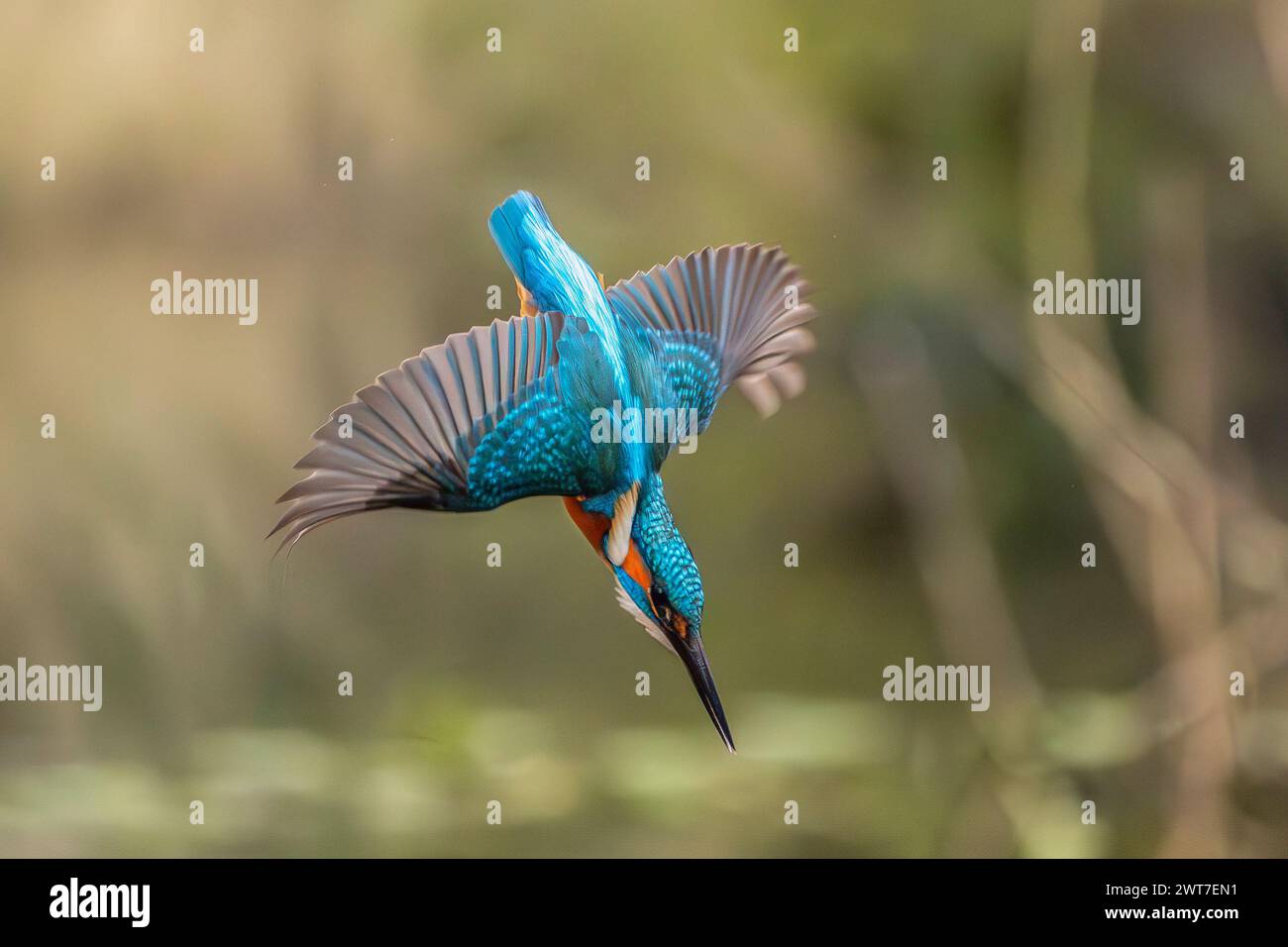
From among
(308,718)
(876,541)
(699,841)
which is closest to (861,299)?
(876,541)

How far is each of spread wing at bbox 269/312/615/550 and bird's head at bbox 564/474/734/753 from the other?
0.14 ft

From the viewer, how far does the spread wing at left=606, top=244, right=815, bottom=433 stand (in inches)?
56.1

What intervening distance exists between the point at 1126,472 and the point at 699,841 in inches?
37.3

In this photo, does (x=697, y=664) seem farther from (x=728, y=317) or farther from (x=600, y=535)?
(x=728, y=317)

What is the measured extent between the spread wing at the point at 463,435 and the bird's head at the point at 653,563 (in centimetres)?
4

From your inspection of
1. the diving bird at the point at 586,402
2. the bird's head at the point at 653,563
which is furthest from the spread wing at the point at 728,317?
the bird's head at the point at 653,563

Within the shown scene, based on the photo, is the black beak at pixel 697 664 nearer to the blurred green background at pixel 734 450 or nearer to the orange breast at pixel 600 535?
the orange breast at pixel 600 535

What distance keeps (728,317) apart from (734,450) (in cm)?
69

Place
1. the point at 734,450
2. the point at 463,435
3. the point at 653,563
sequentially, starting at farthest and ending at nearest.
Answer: the point at 734,450 → the point at 653,563 → the point at 463,435

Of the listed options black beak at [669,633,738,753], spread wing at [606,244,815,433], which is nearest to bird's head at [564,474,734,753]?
black beak at [669,633,738,753]

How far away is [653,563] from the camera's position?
1.26 m

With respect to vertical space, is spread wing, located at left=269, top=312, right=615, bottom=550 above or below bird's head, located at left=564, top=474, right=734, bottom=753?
above

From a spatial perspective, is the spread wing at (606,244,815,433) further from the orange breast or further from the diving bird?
the orange breast

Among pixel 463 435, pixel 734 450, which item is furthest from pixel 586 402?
pixel 734 450
